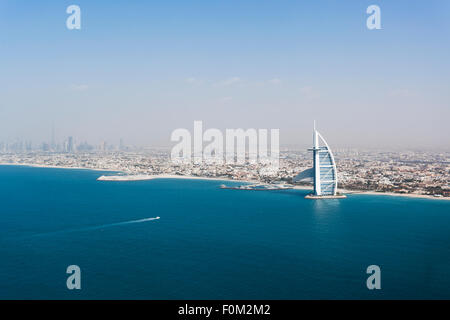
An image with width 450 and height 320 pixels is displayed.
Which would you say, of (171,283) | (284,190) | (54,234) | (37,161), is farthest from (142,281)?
(37,161)

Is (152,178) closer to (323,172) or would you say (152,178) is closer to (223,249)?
(323,172)

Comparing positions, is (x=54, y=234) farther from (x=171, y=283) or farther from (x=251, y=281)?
(x=251, y=281)

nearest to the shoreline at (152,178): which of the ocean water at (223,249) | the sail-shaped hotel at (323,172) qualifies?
the sail-shaped hotel at (323,172)

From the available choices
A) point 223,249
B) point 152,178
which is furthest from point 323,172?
point 152,178

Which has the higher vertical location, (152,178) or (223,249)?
(152,178)

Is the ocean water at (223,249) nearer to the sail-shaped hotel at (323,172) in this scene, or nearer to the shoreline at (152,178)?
Result: the sail-shaped hotel at (323,172)

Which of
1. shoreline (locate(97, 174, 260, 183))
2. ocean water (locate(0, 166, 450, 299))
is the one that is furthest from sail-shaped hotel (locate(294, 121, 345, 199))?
shoreline (locate(97, 174, 260, 183))
